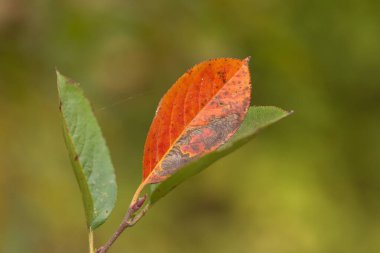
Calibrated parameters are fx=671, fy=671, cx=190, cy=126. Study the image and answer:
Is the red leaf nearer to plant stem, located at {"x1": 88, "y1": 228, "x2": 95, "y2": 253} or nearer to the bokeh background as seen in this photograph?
plant stem, located at {"x1": 88, "y1": 228, "x2": 95, "y2": 253}

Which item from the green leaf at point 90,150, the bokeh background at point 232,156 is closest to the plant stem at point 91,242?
the green leaf at point 90,150

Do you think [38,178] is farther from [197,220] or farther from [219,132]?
[219,132]

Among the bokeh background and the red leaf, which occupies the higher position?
the red leaf

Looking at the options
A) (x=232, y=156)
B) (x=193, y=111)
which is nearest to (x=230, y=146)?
(x=193, y=111)

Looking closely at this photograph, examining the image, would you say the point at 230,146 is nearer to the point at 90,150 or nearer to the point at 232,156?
the point at 90,150

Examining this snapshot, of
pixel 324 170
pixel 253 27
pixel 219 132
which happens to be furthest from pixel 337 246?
pixel 219 132

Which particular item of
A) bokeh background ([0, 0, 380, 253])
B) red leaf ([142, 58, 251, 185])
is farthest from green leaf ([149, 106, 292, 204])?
bokeh background ([0, 0, 380, 253])
